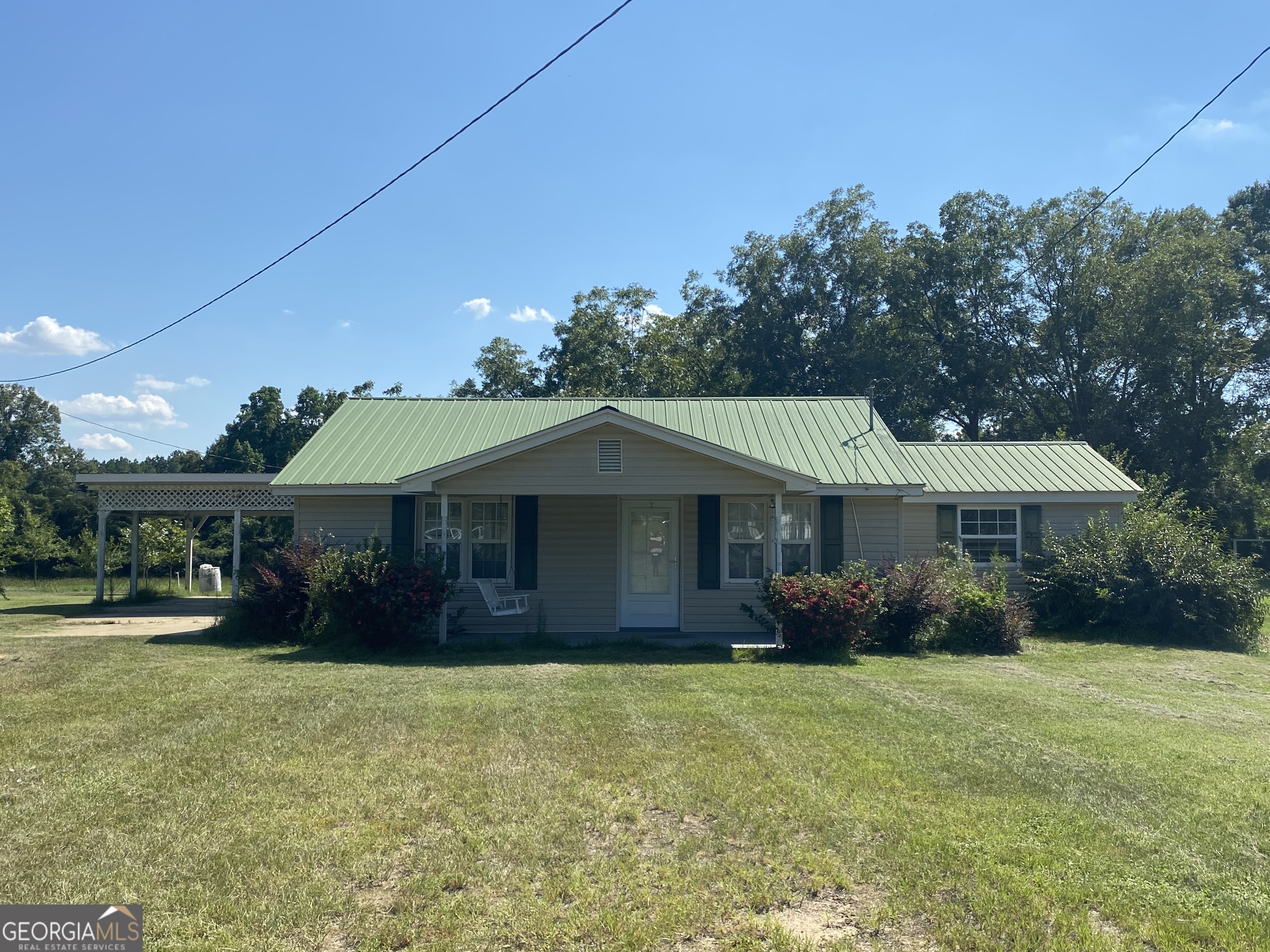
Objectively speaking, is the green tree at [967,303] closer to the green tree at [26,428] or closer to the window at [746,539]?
the window at [746,539]

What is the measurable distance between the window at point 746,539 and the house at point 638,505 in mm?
26

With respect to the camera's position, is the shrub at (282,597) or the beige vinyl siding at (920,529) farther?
the beige vinyl siding at (920,529)

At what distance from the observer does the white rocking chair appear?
41.9 feet

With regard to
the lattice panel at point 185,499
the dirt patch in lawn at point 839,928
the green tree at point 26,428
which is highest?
the green tree at point 26,428

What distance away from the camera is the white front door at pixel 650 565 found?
45.8ft

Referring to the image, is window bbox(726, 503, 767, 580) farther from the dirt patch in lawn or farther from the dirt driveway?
the dirt patch in lawn

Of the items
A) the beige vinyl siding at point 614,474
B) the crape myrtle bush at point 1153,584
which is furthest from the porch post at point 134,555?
the crape myrtle bush at point 1153,584

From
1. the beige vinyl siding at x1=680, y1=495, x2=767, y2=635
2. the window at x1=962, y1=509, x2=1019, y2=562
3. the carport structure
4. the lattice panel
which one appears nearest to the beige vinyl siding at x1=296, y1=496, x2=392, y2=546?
the beige vinyl siding at x1=680, y1=495, x2=767, y2=635

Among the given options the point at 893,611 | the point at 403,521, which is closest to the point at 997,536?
the point at 893,611

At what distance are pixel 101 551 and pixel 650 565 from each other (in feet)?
42.9

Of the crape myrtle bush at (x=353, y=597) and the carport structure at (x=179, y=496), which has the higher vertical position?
the carport structure at (x=179, y=496)

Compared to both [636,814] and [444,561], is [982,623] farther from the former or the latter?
[636,814]

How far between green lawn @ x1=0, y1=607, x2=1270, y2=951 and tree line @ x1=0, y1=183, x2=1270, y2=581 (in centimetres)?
2316

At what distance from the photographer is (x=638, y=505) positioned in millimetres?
14008
